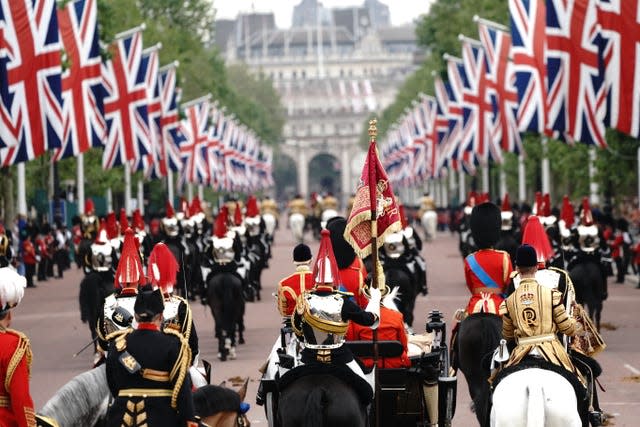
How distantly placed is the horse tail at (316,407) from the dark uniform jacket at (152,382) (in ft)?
4.55

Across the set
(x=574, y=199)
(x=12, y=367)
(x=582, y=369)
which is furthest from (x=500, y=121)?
(x=12, y=367)

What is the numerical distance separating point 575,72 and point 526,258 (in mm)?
23759

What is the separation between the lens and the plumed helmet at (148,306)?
410 inches

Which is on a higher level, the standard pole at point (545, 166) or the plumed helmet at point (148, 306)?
the plumed helmet at point (148, 306)

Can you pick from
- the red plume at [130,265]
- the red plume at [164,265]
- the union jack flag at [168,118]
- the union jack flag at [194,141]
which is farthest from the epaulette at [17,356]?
the union jack flag at [194,141]

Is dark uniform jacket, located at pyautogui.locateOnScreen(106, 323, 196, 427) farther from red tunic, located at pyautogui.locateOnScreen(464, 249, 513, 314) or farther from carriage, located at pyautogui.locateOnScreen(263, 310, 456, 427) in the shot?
red tunic, located at pyautogui.locateOnScreen(464, 249, 513, 314)

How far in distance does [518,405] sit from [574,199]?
5038cm

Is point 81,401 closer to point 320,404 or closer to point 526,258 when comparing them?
point 320,404

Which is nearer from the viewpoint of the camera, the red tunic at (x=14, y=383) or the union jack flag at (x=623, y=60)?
the red tunic at (x=14, y=383)

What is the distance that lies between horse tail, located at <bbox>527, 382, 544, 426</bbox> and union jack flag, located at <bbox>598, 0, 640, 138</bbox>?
20514 millimetres

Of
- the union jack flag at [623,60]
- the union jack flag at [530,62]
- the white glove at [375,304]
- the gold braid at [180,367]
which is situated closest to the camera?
the gold braid at [180,367]

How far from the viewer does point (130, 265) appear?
1383 cm

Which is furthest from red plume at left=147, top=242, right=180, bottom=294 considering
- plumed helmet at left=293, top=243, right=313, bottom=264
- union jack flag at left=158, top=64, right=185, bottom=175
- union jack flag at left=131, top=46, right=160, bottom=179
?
union jack flag at left=158, top=64, right=185, bottom=175

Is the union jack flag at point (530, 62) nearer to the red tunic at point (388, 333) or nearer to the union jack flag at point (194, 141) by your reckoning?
the union jack flag at point (194, 141)
